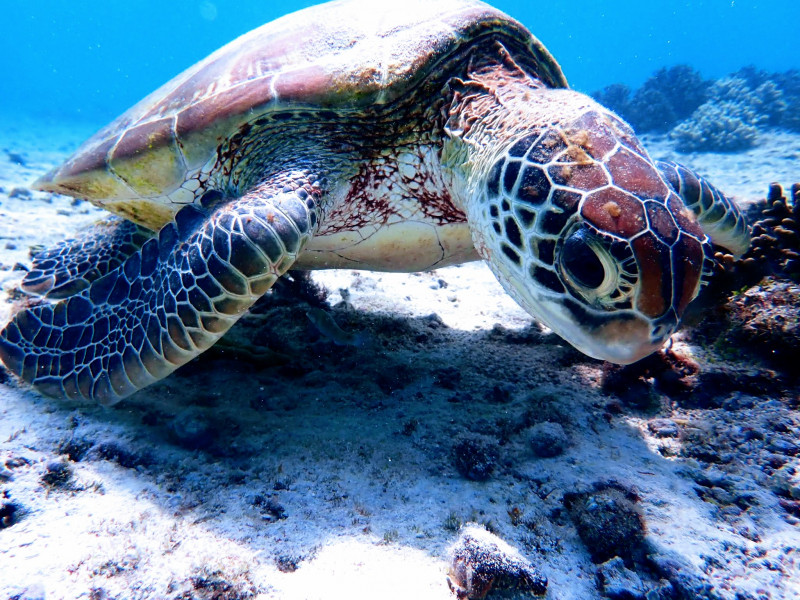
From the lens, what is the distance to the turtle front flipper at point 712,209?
2.79 m

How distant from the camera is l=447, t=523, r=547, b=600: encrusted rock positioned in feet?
4.74

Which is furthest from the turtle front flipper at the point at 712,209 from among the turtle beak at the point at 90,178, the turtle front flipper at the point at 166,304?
the turtle beak at the point at 90,178

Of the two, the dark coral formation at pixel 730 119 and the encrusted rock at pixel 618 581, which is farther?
the dark coral formation at pixel 730 119

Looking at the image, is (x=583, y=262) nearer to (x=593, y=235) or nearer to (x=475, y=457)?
(x=593, y=235)

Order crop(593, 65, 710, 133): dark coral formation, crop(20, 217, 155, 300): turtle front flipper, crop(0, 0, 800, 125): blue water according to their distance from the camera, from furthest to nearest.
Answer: crop(0, 0, 800, 125): blue water < crop(593, 65, 710, 133): dark coral formation < crop(20, 217, 155, 300): turtle front flipper

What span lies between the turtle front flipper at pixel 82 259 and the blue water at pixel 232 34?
57.9 metres

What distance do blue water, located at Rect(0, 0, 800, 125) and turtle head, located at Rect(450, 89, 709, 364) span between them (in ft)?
200

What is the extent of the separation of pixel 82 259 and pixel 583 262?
153 inches

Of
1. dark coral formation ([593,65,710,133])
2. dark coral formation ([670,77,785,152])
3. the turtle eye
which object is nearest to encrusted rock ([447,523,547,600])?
the turtle eye

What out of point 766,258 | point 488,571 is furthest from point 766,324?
point 488,571

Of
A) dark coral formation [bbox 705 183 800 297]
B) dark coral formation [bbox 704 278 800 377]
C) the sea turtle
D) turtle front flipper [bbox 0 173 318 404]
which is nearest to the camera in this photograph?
the sea turtle

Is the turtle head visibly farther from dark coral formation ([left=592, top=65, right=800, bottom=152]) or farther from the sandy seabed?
dark coral formation ([left=592, top=65, right=800, bottom=152])

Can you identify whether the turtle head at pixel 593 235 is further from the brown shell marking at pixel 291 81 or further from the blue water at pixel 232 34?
the blue water at pixel 232 34

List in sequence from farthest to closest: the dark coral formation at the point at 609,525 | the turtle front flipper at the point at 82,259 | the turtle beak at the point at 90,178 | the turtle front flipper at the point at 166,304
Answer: the turtle front flipper at the point at 82,259, the turtle beak at the point at 90,178, the turtle front flipper at the point at 166,304, the dark coral formation at the point at 609,525
